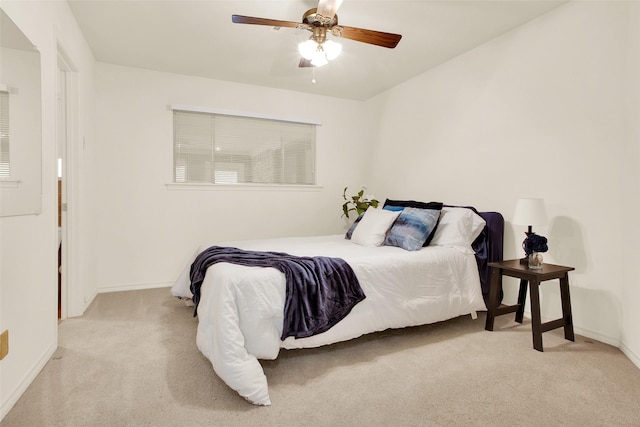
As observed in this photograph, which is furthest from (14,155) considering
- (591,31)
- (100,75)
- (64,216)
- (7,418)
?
(591,31)

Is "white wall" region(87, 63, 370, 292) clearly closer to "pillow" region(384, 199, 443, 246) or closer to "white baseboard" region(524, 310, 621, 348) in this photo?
"pillow" region(384, 199, 443, 246)

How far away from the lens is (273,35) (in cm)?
312

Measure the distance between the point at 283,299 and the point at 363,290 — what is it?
595mm

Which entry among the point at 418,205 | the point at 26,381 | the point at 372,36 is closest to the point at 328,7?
the point at 372,36

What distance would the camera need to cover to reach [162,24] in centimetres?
294

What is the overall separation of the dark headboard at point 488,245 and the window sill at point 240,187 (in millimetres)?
2369

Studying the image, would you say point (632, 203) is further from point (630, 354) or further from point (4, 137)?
point (4, 137)

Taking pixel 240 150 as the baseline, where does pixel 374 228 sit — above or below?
below

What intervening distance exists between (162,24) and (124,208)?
1.97 meters

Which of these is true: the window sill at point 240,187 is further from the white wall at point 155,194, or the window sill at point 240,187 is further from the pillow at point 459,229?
the pillow at point 459,229

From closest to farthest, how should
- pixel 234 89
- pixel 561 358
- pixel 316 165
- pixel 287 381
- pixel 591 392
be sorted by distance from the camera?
1. pixel 591 392
2. pixel 287 381
3. pixel 561 358
4. pixel 234 89
5. pixel 316 165

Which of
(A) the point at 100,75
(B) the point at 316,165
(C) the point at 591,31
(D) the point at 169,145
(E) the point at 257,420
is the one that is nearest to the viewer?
(E) the point at 257,420

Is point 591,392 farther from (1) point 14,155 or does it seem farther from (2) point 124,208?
(2) point 124,208

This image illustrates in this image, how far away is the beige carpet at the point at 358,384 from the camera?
1.60 metres
